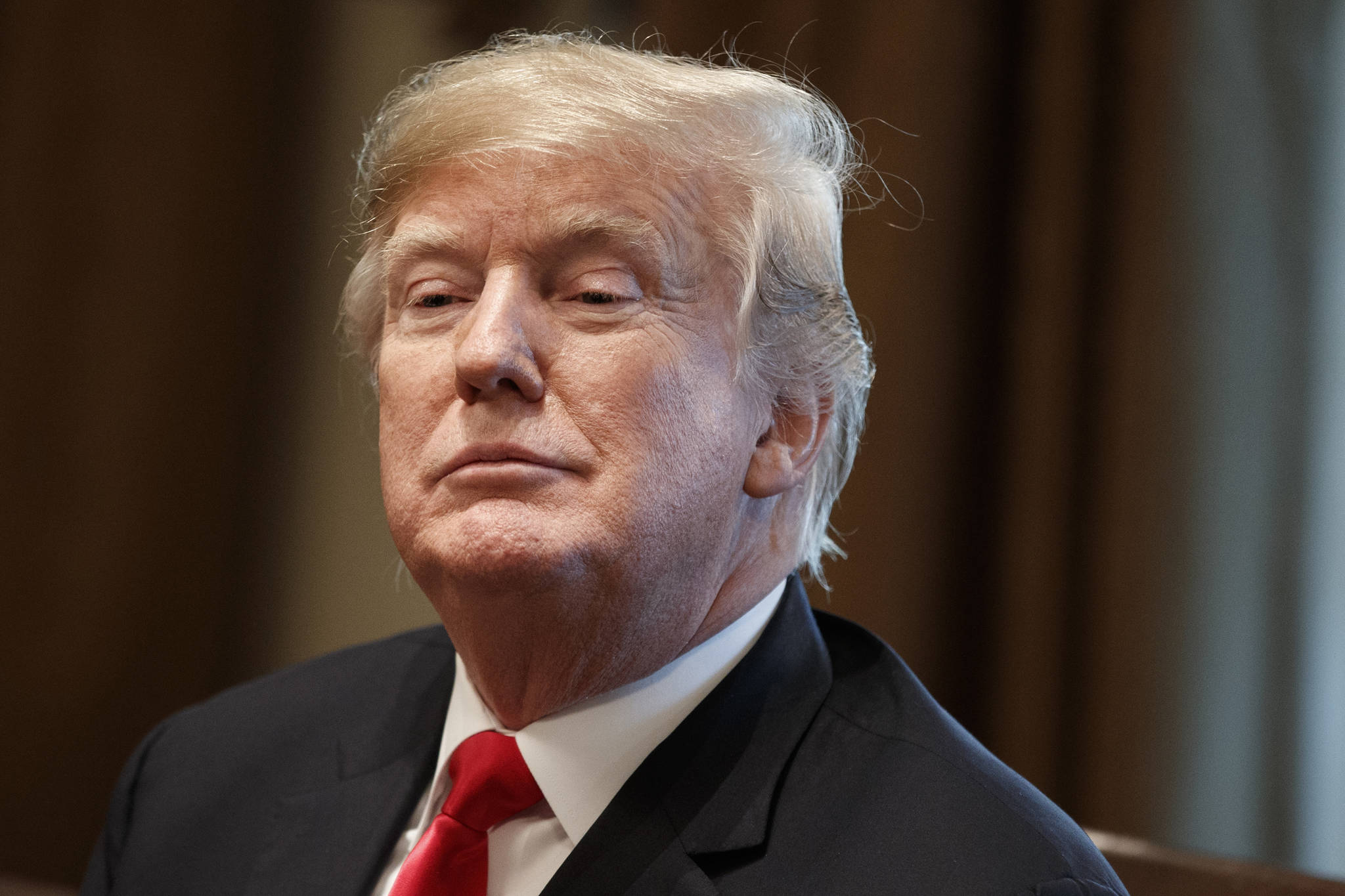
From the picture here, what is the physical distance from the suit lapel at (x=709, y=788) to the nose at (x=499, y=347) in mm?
363

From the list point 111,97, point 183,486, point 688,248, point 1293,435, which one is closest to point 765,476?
point 688,248

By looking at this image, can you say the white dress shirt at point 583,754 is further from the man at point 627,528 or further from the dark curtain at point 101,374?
the dark curtain at point 101,374

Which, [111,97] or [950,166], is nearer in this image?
[950,166]

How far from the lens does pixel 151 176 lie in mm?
2490

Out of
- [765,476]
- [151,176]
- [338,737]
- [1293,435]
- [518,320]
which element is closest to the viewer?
[518,320]

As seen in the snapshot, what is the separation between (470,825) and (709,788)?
0.77 ft

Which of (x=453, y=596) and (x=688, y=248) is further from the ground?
(x=688, y=248)

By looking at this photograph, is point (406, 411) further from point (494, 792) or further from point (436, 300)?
point (494, 792)

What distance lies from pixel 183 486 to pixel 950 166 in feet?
5.45

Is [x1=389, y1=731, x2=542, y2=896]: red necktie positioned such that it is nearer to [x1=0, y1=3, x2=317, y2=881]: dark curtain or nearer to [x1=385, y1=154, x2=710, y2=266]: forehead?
[x1=385, y1=154, x2=710, y2=266]: forehead

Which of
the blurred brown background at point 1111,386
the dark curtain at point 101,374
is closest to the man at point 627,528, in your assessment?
the blurred brown background at point 1111,386

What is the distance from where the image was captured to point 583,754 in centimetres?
116

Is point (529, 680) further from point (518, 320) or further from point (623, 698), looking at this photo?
point (518, 320)

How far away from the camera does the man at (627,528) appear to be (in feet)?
A: 3.56
